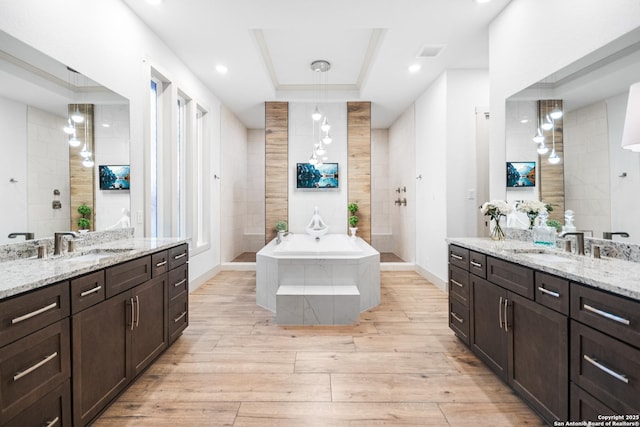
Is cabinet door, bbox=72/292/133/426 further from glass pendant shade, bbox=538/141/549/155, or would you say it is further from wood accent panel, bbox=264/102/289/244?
wood accent panel, bbox=264/102/289/244

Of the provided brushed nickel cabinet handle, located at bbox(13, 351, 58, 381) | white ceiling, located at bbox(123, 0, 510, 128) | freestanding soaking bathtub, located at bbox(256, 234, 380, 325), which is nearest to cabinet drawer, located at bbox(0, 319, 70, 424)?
brushed nickel cabinet handle, located at bbox(13, 351, 58, 381)

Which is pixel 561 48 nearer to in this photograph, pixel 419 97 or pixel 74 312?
pixel 419 97

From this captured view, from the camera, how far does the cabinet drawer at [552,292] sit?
1.38 m

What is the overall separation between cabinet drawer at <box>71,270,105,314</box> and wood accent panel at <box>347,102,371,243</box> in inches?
165

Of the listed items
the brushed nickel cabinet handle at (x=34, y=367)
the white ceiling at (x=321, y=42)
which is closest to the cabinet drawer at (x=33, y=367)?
the brushed nickel cabinet handle at (x=34, y=367)

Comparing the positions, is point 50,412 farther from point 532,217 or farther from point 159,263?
point 532,217

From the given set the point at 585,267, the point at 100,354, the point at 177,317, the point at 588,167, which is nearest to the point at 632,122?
the point at 588,167

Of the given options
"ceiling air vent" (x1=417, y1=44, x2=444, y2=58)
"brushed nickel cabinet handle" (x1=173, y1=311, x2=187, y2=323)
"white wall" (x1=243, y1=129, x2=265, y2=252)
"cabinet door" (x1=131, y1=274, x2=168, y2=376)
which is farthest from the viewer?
"white wall" (x1=243, y1=129, x2=265, y2=252)

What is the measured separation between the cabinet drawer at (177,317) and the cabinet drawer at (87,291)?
0.84 meters

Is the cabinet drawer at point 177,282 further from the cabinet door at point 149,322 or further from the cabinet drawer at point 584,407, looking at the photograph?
the cabinet drawer at point 584,407

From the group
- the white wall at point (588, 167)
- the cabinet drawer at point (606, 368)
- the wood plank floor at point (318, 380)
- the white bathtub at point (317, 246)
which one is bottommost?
the wood plank floor at point (318, 380)

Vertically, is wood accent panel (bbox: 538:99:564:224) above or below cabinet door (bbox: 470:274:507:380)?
above

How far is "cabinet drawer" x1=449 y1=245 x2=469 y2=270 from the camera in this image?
2.32 metres

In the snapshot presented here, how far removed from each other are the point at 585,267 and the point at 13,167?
3114mm
